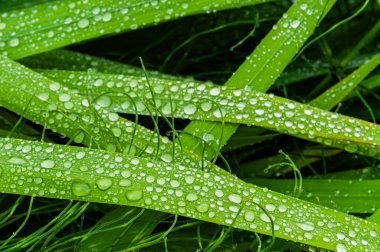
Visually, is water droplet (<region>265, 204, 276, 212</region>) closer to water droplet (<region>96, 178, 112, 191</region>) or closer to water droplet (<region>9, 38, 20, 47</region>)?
water droplet (<region>96, 178, 112, 191</region>)

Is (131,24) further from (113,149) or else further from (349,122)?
(349,122)

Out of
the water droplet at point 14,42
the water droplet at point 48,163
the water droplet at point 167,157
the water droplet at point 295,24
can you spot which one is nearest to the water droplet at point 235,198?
the water droplet at point 167,157

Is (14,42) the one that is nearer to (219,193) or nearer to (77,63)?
(77,63)

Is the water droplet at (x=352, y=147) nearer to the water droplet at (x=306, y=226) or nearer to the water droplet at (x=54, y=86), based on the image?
the water droplet at (x=306, y=226)

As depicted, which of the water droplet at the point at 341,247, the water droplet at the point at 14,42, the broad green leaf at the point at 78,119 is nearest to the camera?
the water droplet at the point at 341,247

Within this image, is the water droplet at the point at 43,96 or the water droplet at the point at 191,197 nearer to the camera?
the water droplet at the point at 191,197

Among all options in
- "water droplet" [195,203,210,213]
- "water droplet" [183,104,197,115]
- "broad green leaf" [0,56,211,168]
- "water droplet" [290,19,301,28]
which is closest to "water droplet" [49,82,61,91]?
"broad green leaf" [0,56,211,168]

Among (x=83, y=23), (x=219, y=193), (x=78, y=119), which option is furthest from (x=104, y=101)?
(x=219, y=193)
